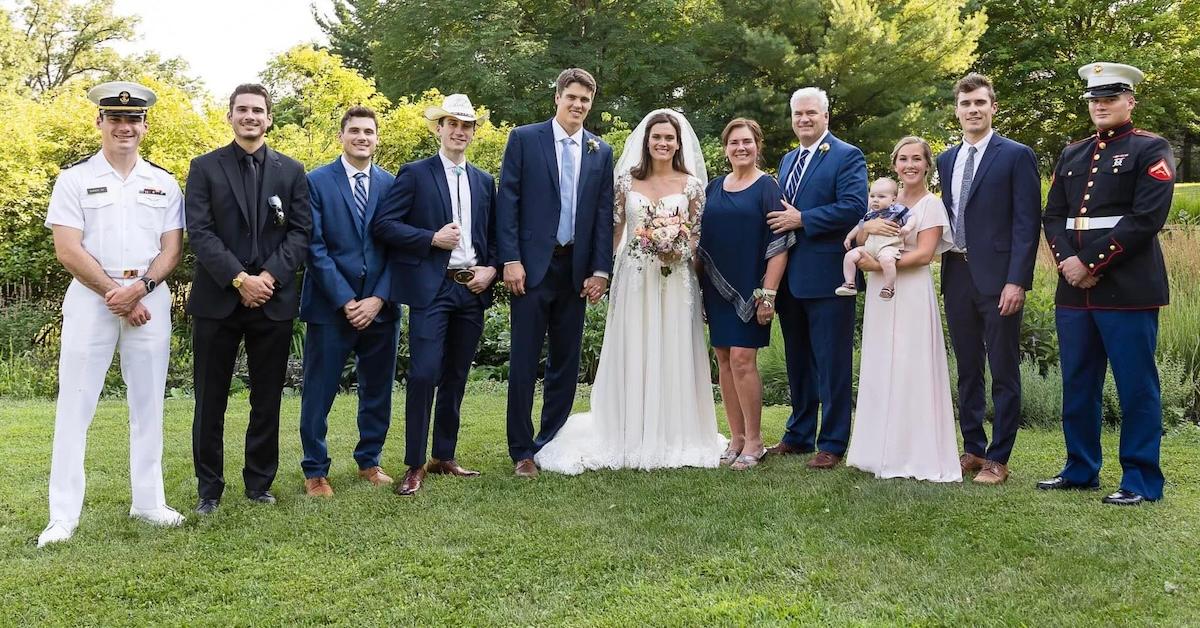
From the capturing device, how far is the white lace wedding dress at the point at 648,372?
5855 mm

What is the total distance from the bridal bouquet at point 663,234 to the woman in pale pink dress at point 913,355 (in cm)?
106

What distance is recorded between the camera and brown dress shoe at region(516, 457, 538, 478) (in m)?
5.68

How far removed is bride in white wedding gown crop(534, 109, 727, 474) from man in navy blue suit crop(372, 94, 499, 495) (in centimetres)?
86

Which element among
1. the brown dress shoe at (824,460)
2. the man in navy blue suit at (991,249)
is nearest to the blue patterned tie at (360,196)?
the brown dress shoe at (824,460)

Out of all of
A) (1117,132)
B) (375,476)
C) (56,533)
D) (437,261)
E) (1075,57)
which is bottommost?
(56,533)

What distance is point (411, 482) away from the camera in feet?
17.4

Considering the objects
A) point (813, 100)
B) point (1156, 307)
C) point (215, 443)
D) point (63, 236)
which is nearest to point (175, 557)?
point (215, 443)

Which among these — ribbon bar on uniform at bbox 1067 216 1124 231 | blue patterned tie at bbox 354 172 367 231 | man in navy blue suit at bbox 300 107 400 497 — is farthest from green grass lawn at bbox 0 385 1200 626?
blue patterned tie at bbox 354 172 367 231

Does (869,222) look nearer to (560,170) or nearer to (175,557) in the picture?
(560,170)

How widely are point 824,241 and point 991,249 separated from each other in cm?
96

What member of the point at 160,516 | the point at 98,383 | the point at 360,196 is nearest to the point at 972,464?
the point at 360,196

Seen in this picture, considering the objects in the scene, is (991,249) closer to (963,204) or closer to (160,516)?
(963,204)

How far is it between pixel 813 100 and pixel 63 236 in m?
4.19

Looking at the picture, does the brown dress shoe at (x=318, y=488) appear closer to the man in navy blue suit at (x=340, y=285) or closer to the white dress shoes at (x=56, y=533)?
the man in navy blue suit at (x=340, y=285)
